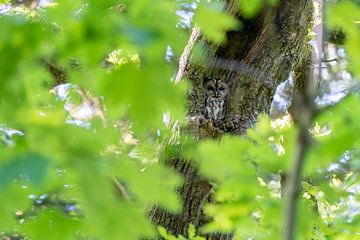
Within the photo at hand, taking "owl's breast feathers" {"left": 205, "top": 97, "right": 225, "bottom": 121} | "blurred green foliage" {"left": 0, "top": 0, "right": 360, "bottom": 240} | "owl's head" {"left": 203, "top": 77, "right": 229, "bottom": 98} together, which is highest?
"blurred green foliage" {"left": 0, "top": 0, "right": 360, "bottom": 240}

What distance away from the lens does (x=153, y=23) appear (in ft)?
2.74

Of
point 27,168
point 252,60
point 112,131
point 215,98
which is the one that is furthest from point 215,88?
point 27,168

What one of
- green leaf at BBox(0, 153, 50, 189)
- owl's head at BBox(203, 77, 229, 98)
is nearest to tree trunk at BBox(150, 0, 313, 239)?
owl's head at BBox(203, 77, 229, 98)

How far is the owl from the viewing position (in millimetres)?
2264

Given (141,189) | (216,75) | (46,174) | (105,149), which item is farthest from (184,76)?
(46,174)

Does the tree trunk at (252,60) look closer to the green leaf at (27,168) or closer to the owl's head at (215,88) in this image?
the owl's head at (215,88)

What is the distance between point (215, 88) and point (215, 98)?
0.07 metres

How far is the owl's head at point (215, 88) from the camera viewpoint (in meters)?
2.26

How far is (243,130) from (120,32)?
5.22 ft

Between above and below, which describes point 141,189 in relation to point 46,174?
below

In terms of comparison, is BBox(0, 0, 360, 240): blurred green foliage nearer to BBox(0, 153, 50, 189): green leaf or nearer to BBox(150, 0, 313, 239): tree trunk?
BBox(0, 153, 50, 189): green leaf

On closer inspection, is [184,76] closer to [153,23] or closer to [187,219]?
[187,219]

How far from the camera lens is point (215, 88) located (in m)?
2.31

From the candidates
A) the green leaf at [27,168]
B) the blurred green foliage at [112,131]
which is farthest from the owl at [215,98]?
the green leaf at [27,168]
